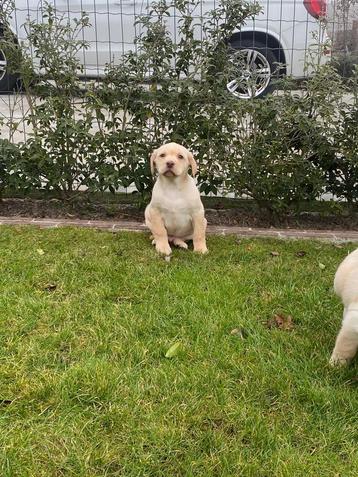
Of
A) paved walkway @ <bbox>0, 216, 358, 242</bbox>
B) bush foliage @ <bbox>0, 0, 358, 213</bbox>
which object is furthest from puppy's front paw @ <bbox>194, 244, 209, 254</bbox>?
bush foliage @ <bbox>0, 0, 358, 213</bbox>

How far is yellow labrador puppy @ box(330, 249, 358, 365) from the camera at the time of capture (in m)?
2.59

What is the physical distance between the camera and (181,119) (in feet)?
16.9

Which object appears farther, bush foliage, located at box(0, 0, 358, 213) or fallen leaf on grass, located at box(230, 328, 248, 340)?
bush foliage, located at box(0, 0, 358, 213)

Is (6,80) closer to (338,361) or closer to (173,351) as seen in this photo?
(173,351)

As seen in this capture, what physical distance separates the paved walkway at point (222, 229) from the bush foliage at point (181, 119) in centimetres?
30

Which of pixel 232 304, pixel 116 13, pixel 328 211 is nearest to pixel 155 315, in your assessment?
pixel 232 304

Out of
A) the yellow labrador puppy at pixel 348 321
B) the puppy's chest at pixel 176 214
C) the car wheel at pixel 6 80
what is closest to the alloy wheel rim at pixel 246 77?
the puppy's chest at pixel 176 214

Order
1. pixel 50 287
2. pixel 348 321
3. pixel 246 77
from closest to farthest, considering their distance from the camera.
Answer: pixel 348 321, pixel 50 287, pixel 246 77

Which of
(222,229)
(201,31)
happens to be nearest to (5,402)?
(222,229)

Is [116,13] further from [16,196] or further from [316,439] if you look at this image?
[316,439]

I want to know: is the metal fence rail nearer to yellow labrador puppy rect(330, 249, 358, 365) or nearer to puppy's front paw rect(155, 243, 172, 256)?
puppy's front paw rect(155, 243, 172, 256)

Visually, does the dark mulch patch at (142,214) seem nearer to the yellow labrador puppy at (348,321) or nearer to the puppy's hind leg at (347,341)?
the yellow labrador puppy at (348,321)

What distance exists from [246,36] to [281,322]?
3.61m

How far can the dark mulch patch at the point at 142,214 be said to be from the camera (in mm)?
5426
